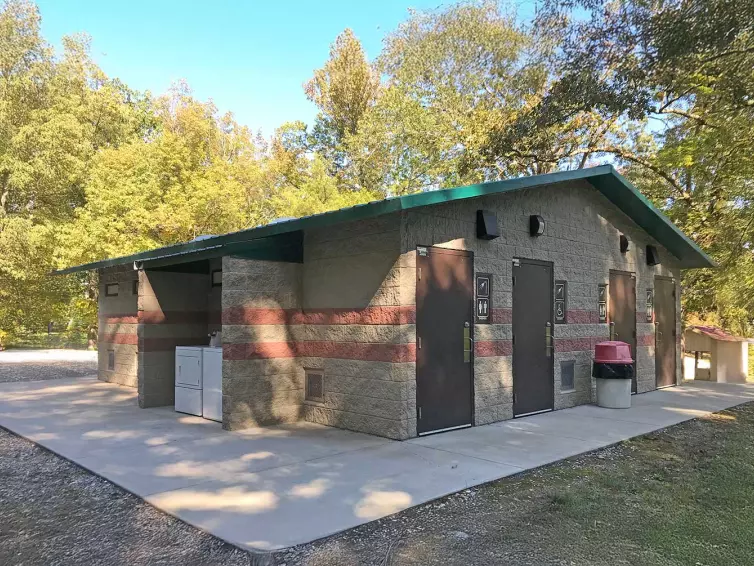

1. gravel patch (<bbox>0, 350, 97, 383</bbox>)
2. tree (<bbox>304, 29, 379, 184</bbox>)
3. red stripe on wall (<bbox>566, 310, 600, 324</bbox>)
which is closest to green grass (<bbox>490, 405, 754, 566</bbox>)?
red stripe on wall (<bbox>566, 310, 600, 324</bbox>)

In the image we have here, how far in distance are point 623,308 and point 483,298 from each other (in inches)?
174

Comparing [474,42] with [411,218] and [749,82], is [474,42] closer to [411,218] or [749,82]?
[749,82]

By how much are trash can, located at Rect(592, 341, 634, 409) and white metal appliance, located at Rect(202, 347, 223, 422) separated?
628 cm

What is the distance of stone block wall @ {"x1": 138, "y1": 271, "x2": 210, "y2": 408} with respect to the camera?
966 centimetres

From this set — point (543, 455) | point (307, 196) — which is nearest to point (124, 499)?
point (543, 455)

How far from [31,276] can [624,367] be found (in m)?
23.4

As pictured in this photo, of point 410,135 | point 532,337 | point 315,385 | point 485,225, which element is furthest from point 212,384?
point 410,135

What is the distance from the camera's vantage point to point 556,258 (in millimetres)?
9438

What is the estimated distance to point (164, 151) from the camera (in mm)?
20578

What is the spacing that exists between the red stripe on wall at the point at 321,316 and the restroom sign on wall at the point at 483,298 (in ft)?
4.58

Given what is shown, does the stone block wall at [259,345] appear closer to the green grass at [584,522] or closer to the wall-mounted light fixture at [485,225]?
the wall-mounted light fixture at [485,225]

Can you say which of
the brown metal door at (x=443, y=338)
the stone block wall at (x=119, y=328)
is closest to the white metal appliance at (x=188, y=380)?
the stone block wall at (x=119, y=328)

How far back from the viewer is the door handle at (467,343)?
7742 mm

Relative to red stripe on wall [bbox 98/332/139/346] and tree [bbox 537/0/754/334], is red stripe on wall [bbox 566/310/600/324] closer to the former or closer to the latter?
tree [bbox 537/0/754/334]
